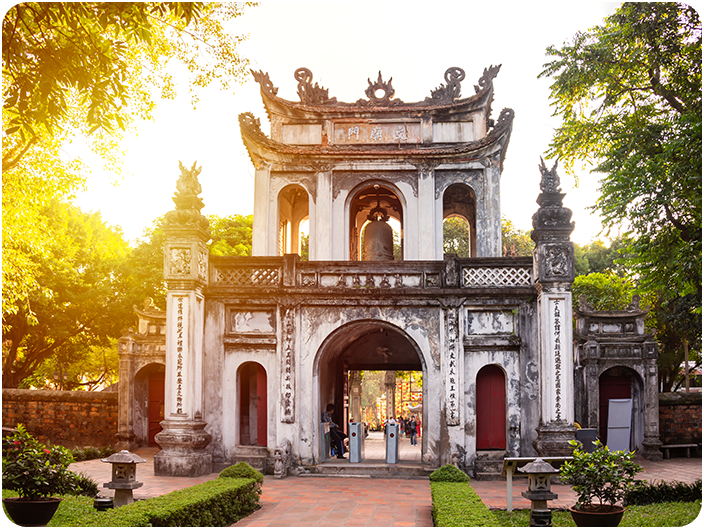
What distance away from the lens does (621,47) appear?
13594 mm

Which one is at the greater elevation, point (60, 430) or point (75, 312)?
point (75, 312)

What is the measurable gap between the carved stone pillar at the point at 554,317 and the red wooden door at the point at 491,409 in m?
1.13

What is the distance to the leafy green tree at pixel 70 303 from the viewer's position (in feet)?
86.4

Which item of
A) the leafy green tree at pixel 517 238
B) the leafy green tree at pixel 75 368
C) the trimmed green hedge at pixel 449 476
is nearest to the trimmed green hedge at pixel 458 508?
the trimmed green hedge at pixel 449 476

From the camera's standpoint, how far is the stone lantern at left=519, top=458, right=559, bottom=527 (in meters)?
8.90

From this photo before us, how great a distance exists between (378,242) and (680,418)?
37.4ft

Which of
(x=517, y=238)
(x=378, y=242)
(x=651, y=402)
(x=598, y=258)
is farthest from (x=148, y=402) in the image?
(x=598, y=258)

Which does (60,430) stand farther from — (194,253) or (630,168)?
(630,168)

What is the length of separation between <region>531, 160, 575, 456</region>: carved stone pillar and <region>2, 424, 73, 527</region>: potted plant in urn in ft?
30.3

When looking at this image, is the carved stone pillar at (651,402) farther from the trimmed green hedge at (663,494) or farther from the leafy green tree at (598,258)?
the leafy green tree at (598,258)

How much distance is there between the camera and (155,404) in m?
19.9

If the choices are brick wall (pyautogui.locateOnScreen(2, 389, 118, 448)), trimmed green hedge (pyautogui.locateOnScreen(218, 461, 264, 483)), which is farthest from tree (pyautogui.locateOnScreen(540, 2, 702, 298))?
brick wall (pyautogui.locateOnScreen(2, 389, 118, 448))

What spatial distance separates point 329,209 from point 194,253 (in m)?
4.40

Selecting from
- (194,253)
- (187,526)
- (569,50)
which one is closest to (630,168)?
(569,50)
